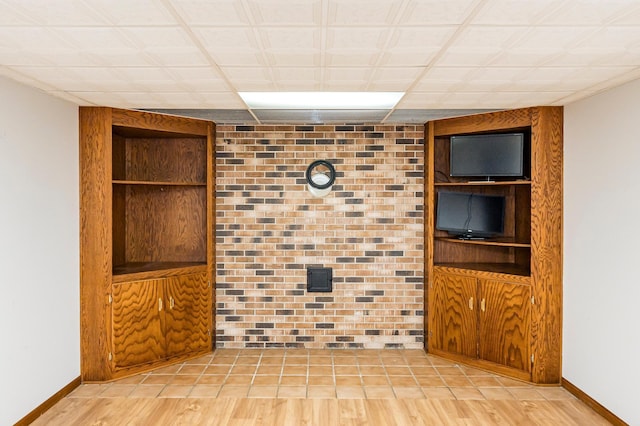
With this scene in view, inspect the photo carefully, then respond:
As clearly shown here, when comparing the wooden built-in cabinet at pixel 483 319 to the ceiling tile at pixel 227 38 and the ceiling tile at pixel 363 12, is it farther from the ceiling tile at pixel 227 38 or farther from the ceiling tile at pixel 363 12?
the ceiling tile at pixel 227 38

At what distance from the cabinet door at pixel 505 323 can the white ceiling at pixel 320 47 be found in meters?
1.54

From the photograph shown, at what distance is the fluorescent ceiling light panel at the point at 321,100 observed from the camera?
11.0ft

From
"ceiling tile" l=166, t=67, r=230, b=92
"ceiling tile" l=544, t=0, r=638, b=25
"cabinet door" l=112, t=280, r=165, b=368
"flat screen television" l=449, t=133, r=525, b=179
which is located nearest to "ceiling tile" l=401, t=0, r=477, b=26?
"ceiling tile" l=544, t=0, r=638, b=25

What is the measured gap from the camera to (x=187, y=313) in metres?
4.21

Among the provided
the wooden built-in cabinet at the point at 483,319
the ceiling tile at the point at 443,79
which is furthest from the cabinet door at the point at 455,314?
the ceiling tile at the point at 443,79

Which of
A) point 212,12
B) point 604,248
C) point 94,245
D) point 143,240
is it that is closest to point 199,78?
point 212,12

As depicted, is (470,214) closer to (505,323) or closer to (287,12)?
(505,323)

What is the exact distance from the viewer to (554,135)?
3.68m

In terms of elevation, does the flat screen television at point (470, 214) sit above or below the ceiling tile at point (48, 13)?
below

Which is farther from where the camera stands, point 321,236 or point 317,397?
point 321,236

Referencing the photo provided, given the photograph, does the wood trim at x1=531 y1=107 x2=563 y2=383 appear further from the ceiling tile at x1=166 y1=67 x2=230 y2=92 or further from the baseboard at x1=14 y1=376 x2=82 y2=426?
the baseboard at x1=14 y1=376 x2=82 y2=426

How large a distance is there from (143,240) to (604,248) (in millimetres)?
3857

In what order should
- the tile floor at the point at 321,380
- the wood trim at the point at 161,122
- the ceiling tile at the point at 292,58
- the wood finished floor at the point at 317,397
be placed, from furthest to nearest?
1. the wood trim at the point at 161,122
2. the tile floor at the point at 321,380
3. the wood finished floor at the point at 317,397
4. the ceiling tile at the point at 292,58

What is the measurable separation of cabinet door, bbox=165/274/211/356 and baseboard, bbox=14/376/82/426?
76 centimetres
